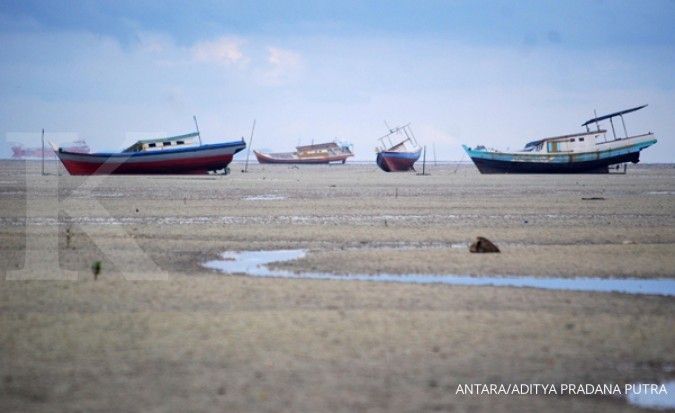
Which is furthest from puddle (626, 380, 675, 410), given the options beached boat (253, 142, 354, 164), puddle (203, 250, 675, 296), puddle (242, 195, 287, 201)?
beached boat (253, 142, 354, 164)

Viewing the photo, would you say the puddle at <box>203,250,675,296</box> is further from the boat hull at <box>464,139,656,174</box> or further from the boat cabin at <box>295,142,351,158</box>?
the boat cabin at <box>295,142,351,158</box>

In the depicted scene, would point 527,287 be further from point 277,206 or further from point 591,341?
point 277,206

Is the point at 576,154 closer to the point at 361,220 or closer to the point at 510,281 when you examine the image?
the point at 361,220

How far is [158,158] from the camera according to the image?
52.8 m

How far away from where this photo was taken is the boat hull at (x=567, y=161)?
62438 mm

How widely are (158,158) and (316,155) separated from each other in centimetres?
6947

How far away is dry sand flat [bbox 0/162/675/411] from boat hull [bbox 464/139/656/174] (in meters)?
45.1

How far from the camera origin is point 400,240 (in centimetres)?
1731

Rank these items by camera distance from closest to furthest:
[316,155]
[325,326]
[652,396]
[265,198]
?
[652,396], [325,326], [265,198], [316,155]

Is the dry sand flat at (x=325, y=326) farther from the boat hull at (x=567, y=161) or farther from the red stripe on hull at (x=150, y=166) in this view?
the boat hull at (x=567, y=161)

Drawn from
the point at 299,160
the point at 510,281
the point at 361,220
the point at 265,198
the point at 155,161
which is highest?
the point at 299,160

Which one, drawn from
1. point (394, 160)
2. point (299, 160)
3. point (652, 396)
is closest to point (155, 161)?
point (394, 160)

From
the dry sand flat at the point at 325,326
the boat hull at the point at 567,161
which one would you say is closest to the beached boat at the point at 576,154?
the boat hull at the point at 567,161

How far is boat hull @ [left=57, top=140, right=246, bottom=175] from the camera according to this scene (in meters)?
52.8
